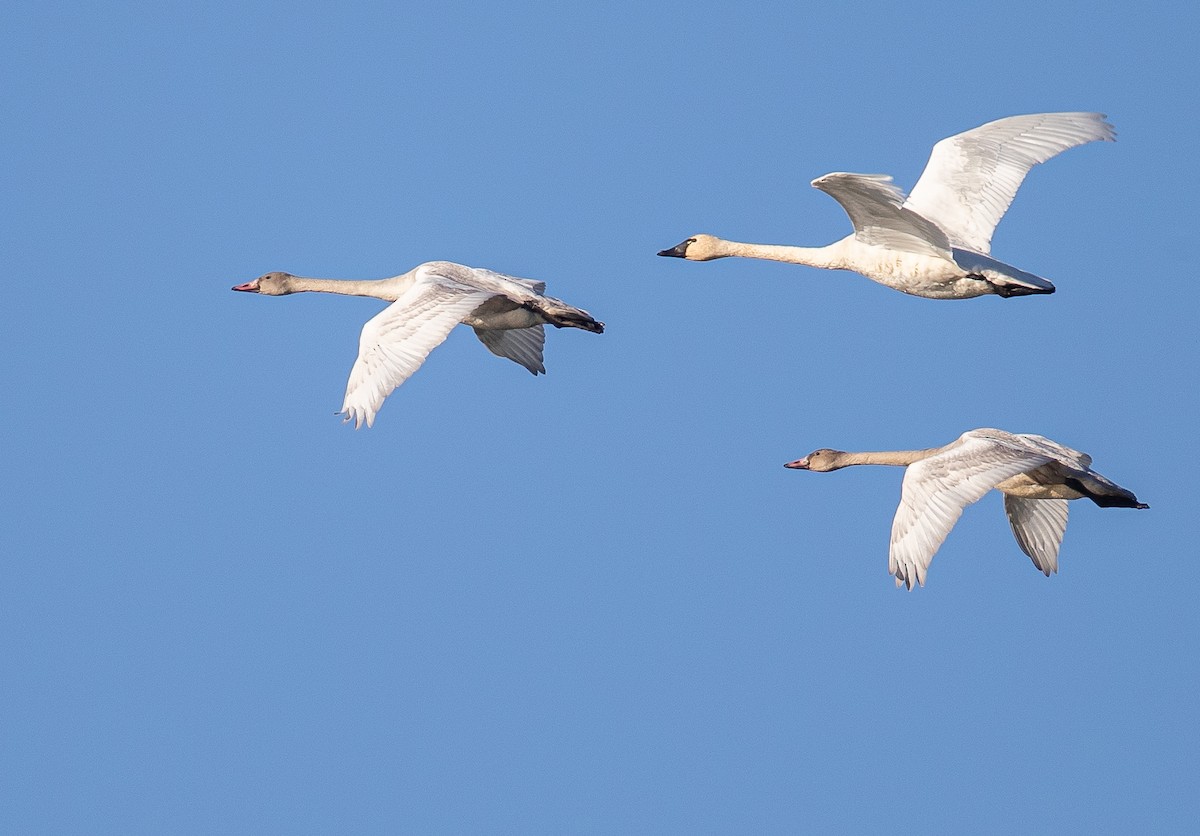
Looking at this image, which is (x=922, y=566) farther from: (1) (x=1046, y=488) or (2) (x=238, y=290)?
(2) (x=238, y=290)

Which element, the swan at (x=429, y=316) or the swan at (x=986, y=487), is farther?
the swan at (x=429, y=316)

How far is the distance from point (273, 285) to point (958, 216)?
904 centimetres

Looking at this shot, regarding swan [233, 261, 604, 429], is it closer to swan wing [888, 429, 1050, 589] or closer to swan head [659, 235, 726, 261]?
swan head [659, 235, 726, 261]

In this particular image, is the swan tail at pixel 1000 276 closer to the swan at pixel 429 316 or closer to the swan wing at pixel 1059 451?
the swan wing at pixel 1059 451

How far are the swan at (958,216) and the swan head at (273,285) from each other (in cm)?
715

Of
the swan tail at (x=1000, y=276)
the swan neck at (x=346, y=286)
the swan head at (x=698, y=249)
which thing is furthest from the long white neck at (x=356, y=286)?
the swan tail at (x=1000, y=276)

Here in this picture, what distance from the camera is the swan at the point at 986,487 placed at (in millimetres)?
23438

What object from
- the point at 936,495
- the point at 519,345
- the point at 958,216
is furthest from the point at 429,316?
the point at 958,216

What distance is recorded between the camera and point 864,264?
25516mm

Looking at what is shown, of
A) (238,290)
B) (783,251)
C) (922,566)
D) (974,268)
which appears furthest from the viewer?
(238,290)

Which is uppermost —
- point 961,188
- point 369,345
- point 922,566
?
Answer: point 961,188

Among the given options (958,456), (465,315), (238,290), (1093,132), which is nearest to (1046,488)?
(958,456)

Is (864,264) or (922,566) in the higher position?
(864,264)

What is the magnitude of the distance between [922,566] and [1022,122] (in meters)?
5.37
